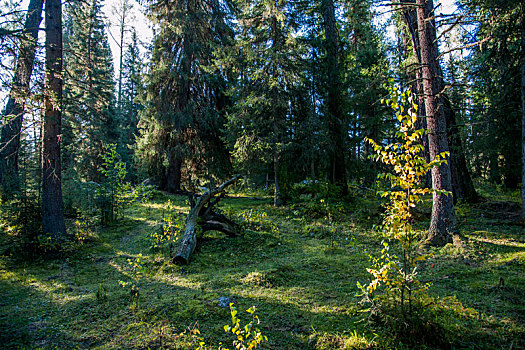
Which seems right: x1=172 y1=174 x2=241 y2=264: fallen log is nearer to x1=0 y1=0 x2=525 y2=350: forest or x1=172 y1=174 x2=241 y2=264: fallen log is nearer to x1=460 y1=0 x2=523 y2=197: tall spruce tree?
x1=0 y1=0 x2=525 y2=350: forest

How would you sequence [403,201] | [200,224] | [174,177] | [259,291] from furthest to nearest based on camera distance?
[174,177]
[200,224]
[259,291]
[403,201]

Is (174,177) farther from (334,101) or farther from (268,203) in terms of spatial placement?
(334,101)

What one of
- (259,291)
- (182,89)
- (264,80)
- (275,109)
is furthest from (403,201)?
(182,89)

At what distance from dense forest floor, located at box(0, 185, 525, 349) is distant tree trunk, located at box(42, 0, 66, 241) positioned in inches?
38.3

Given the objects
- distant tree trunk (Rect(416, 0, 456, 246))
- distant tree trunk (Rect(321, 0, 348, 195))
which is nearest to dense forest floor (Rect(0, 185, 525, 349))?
distant tree trunk (Rect(416, 0, 456, 246))

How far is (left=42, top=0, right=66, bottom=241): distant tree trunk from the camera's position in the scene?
23.8 ft

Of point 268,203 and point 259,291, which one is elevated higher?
point 268,203

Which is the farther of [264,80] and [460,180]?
[264,80]

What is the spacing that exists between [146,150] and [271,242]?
35.1 feet

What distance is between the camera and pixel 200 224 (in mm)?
7633

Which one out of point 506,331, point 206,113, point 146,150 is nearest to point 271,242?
point 506,331

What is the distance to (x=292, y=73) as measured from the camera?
38.0ft

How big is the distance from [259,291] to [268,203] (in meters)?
8.87

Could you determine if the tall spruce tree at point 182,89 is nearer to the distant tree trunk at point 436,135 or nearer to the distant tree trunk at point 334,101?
the distant tree trunk at point 334,101
